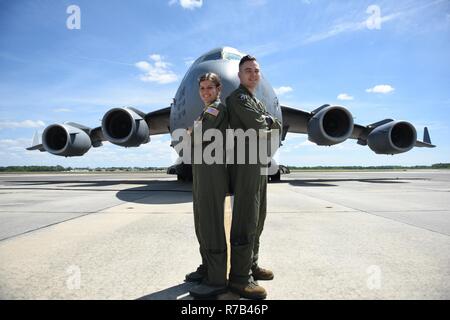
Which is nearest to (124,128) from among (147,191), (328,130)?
(147,191)

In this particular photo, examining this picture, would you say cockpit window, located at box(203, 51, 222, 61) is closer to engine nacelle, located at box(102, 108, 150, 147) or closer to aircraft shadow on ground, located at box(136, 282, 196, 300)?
engine nacelle, located at box(102, 108, 150, 147)

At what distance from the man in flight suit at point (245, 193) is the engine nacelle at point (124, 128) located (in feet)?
33.2

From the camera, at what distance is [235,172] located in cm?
248

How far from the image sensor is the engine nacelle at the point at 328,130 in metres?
11.7

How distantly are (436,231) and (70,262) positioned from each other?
14.2 ft

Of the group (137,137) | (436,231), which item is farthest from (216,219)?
(137,137)

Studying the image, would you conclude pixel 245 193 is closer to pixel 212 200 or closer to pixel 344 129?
pixel 212 200

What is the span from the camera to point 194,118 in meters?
7.30

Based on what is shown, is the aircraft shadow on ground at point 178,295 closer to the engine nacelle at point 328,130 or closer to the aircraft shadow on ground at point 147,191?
the aircraft shadow on ground at point 147,191

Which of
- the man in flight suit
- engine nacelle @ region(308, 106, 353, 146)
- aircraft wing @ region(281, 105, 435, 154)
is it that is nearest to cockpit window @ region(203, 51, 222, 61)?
aircraft wing @ region(281, 105, 435, 154)

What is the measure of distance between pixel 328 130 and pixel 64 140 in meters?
12.1
